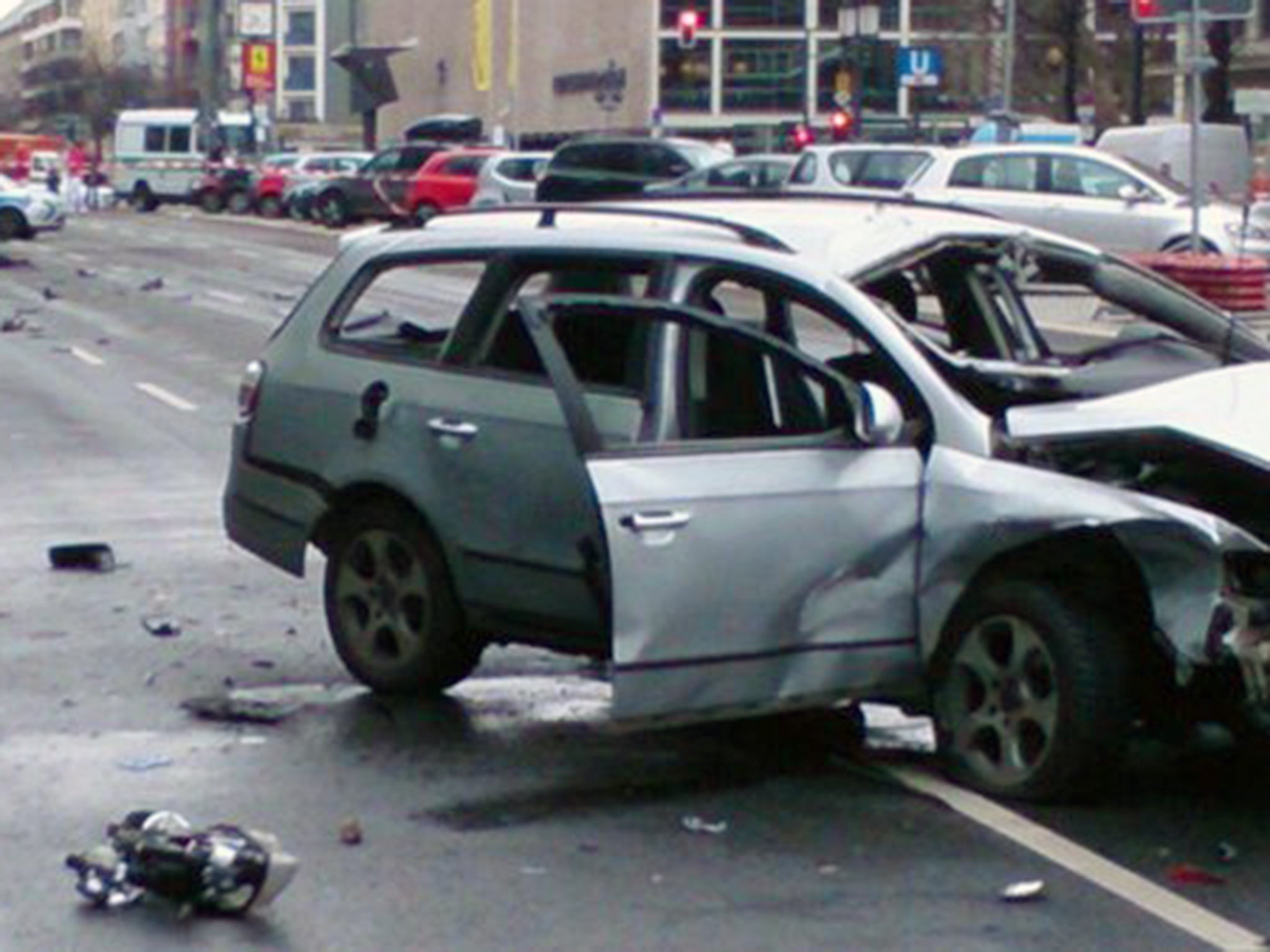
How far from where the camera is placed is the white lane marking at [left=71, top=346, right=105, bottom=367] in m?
24.4

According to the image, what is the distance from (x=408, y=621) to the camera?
9336 millimetres

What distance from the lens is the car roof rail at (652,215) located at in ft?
28.3

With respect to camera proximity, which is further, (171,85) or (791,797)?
(171,85)

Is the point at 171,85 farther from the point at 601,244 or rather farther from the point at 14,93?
the point at 601,244

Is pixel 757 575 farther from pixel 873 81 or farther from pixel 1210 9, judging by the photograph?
pixel 873 81

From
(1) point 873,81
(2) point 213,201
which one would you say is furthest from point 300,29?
(2) point 213,201

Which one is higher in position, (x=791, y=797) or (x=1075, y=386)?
(x=1075, y=386)

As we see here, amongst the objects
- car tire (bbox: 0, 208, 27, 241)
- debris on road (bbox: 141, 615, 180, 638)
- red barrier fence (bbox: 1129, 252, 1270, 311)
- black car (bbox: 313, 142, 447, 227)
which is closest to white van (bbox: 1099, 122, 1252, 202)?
red barrier fence (bbox: 1129, 252, 1270, 311)

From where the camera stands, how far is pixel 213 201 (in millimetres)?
75312

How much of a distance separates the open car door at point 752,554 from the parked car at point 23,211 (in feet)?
132

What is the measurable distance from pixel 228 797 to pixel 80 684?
1866 millimetres

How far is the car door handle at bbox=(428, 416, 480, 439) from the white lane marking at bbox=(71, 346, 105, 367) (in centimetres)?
1559

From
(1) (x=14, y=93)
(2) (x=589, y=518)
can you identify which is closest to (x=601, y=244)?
(2) (x=589, y=518)

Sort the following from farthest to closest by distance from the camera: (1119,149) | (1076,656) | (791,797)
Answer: (1119,149)
(791,797)
(1076,656)
